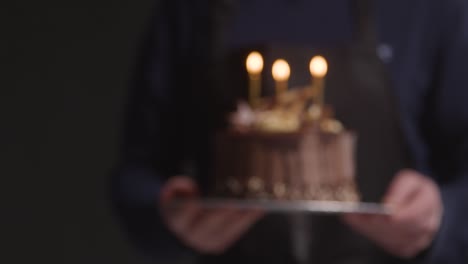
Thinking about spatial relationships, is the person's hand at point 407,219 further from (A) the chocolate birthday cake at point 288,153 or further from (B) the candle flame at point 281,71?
(B) the candle flame at point 281,71

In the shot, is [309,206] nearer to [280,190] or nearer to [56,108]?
[280,190]

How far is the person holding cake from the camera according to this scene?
72cm

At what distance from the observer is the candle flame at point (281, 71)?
2.46 feet

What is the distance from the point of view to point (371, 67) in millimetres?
772

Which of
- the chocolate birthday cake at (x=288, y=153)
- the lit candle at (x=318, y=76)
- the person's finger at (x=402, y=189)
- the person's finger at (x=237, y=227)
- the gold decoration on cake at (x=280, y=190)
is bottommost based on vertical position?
the person's finger at (x=237, y=227)

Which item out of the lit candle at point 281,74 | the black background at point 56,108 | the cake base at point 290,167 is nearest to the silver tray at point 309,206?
the cake base at point 290,167

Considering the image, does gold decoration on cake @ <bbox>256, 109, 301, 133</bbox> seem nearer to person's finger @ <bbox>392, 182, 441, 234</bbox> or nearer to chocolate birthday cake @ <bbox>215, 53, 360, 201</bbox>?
chocolate birthday cake @ <bbox>215, 53, 360, 201</bbox>

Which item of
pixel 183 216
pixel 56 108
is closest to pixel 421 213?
pixel 183 216

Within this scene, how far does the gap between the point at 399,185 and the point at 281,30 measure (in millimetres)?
191

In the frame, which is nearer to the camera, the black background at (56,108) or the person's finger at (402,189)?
the person's finger at (402,189)

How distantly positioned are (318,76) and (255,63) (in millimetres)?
62

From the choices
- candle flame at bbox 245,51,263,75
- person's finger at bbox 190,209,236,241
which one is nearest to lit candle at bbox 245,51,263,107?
candle flame at bbox 245,51,263,75

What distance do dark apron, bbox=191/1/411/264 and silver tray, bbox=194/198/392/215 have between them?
17mm

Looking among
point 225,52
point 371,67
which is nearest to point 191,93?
point 225,52
